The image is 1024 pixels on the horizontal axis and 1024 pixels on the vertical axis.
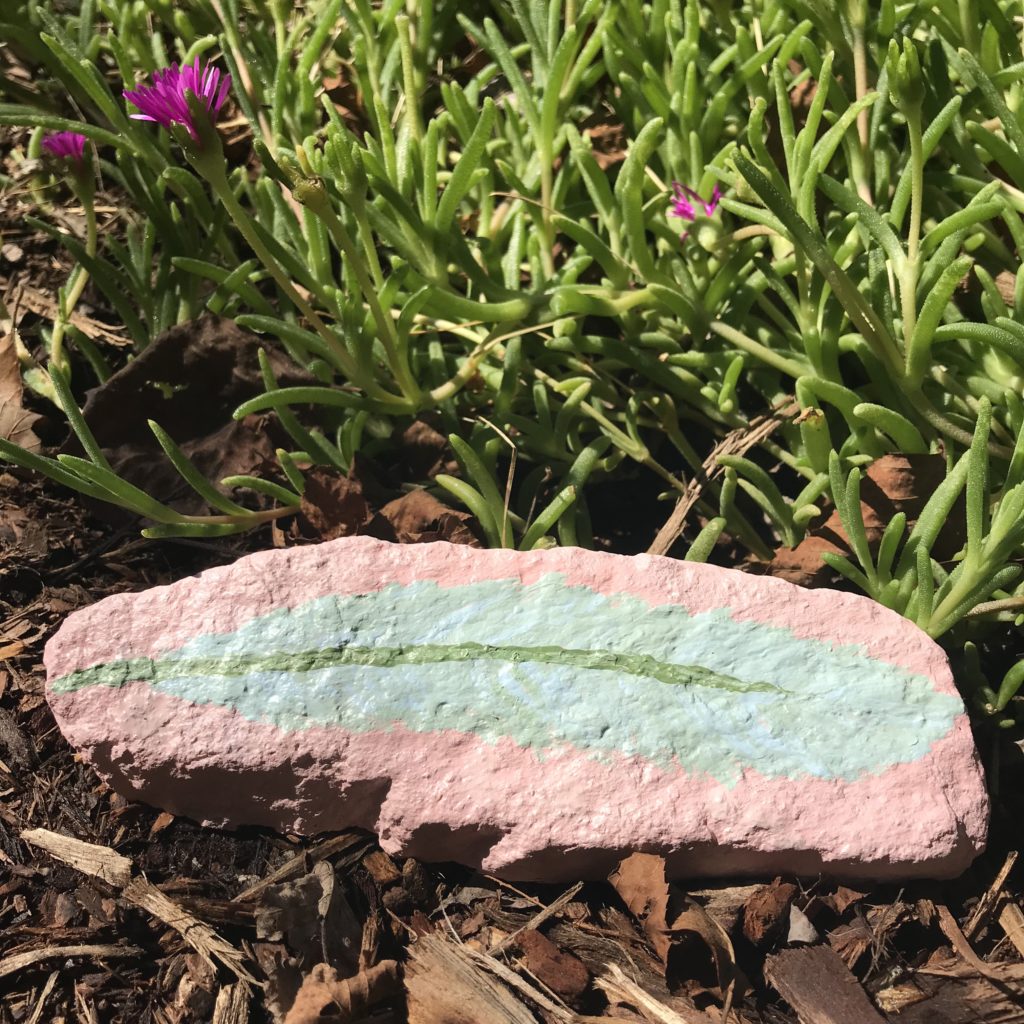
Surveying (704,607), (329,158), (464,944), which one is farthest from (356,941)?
(329,158)

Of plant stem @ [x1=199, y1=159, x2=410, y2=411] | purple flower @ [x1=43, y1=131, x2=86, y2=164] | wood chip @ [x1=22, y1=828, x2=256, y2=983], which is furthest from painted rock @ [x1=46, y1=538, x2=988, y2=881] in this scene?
purple flower @ [x1=43, y1=131, x2=86, y2=164]

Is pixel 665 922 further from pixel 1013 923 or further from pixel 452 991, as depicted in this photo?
pixel 1013 923

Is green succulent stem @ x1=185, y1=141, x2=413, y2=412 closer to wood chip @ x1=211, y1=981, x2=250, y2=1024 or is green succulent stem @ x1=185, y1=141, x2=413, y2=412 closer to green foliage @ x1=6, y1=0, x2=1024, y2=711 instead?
green foliage @ x1=6, y1=0, x2=1024, y2=711

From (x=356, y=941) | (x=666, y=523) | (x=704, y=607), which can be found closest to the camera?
(x=356, y=941)

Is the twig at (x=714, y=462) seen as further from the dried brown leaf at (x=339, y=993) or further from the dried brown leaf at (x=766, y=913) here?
the dried brown leaf at (x=339, y=993)

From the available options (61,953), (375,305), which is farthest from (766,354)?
(61,953)

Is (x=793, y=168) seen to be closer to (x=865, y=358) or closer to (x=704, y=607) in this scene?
(x=865, y=358)

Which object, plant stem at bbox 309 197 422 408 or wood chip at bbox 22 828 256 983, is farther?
plant stem at bbox 309 197 422 408
